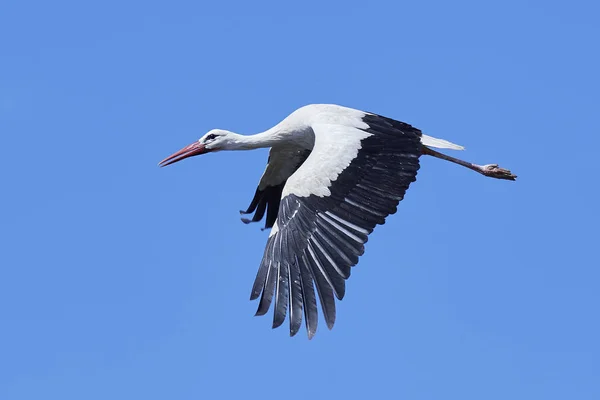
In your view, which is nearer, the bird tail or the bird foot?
the bird tail

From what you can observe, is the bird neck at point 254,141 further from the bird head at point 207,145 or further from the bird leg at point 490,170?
the bird leg at point 490,170

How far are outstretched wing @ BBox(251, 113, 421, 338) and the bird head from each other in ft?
4.38

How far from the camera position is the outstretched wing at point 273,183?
10844 millimetres

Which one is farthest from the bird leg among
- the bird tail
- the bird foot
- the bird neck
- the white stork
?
the bird neck

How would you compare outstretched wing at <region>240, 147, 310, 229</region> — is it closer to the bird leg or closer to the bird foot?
the bird leg

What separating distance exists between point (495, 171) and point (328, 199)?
9.68 ft

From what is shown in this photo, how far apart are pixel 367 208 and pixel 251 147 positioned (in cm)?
233

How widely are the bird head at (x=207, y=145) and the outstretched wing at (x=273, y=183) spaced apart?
1.46 feet

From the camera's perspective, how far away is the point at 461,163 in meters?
11.1

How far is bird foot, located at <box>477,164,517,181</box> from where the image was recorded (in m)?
11.1

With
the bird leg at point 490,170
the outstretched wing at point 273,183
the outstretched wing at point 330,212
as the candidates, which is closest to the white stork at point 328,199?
the outstretched wing at point 330,212

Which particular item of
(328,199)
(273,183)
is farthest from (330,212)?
(273,183)

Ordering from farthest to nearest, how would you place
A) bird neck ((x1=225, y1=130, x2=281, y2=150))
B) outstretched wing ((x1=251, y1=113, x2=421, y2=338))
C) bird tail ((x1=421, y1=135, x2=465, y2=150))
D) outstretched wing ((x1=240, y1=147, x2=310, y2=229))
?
1. outstretched wing ((x1=240, y1=147, x2=310, y2=229))
2. bird neck ((x1=225, y1=130, x2=281, y2=150))
3. bird tail ((x1=421, y1=135, x2=465, y2=150))
4. outstretched wing ((x1=251, y1=113, x2=421, y2=338))

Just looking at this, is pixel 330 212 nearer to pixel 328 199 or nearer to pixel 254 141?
pixel 328 199
